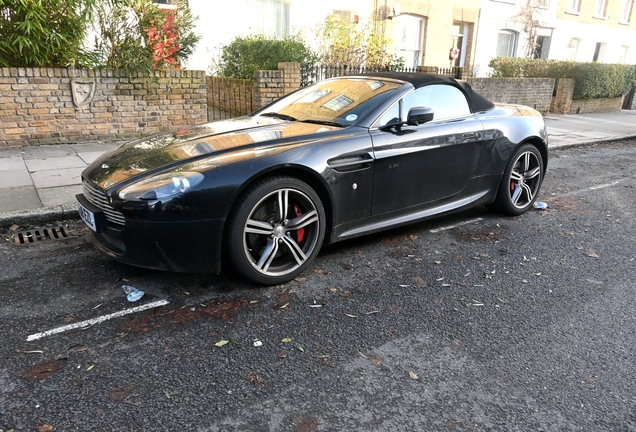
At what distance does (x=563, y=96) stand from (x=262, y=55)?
426 inches

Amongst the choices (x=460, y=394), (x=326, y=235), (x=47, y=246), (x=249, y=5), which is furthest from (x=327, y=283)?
(x=249, y=5)

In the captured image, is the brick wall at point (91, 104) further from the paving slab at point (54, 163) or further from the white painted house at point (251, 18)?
the white painted house at point (251, 18)

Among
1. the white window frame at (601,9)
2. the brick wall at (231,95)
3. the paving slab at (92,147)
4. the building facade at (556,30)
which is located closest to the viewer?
the paving slab at (92,147)

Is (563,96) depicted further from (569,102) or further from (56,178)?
(56,178)

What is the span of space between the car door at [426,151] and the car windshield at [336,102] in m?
0.20

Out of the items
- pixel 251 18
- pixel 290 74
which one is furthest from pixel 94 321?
pixel 251 18

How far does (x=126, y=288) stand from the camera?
11.2 feet

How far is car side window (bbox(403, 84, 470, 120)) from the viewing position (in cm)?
430

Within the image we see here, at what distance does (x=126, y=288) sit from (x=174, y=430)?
1.52m

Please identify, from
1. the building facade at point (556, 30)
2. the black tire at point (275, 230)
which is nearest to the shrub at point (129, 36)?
the black tire at point (275, 230)

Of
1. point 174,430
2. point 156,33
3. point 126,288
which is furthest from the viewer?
point 156,33

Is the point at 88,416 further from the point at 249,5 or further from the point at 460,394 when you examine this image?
the point at 249,5

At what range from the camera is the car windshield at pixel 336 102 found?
4.13 metres

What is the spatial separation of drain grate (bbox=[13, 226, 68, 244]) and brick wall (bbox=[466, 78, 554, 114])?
11194mm
